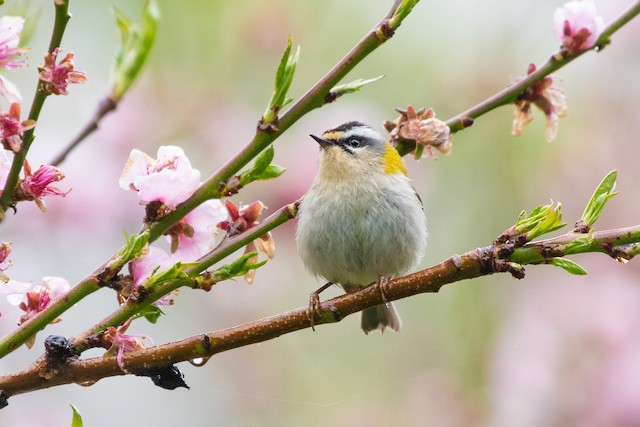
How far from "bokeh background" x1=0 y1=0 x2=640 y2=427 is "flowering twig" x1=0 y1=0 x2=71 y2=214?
2.08m

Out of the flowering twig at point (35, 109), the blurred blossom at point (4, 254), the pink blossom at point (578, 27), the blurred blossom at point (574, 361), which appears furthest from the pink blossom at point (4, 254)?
the blurred blossom at point (574, 361)

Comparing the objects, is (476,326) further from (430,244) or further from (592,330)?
(430,244)

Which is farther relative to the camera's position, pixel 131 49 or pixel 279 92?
pixel 279 92

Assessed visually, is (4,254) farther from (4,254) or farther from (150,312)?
(150,312)

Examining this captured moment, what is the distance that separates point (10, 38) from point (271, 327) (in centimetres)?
77

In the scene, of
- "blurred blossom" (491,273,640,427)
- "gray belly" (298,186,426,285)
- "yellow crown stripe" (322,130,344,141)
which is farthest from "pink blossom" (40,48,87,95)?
"blurred blossom" (491,273,640,427)

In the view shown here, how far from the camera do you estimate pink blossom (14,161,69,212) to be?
145 cm

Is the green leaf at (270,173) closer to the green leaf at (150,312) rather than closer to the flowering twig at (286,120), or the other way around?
the flowering twig at (286,120)

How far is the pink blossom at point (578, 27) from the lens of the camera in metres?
1.77

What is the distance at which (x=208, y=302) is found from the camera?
Result: 4859 mm

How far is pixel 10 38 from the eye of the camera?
1469 mm

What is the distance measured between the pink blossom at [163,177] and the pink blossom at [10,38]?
0.99 feet

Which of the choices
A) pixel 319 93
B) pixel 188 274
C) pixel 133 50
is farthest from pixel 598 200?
pixel 133 50

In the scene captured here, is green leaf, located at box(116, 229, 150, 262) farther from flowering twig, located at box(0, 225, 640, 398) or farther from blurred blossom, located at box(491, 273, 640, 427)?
blurred blossom, located at box(491, 273, 640, 427)
